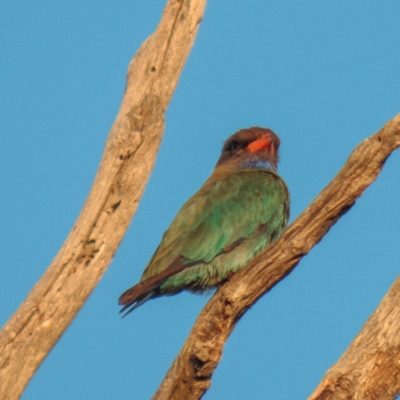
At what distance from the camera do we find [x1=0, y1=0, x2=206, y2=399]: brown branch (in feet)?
17.7

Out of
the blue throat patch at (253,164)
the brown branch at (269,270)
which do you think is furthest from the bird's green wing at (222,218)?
the brown branch at (269,270)

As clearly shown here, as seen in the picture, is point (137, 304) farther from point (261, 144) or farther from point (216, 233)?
point (261, 144)

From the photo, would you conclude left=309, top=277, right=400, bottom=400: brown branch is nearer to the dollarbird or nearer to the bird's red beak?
the dollarbird

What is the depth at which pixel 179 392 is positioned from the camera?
530 cm

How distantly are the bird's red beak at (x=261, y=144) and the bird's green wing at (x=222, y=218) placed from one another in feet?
2.14

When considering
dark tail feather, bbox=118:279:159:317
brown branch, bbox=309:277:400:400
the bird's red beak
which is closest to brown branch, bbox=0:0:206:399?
dark tail feather, bbox=118:279:159:317

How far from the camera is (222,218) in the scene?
285 inches

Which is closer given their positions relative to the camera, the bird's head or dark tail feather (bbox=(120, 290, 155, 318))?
dark tail feather (bbox=(120, 290, 155, 318))

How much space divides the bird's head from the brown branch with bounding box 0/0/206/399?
2.56 metres

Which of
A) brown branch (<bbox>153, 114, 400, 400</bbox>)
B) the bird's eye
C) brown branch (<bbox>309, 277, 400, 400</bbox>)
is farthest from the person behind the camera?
the bird's eye

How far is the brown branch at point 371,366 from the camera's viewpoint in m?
4.92

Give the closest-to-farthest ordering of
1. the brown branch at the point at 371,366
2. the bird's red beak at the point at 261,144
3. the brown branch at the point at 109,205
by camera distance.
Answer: the brown branch at the point at 371,366, the brown branch at the point at 109,205, the bird's red beak at the point at 261,144

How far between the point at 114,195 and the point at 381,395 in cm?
225

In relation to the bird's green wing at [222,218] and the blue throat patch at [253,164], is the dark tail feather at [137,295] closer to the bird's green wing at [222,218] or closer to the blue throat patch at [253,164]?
the bird's green wing at [222,218]
